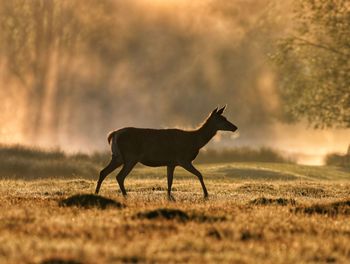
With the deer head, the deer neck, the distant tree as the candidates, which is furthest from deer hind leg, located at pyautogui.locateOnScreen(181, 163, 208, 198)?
the distant tree

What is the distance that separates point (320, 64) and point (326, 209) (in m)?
23.4

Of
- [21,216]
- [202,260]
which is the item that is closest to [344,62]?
[21,216]

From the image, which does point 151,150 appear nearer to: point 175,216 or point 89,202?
point 89,202

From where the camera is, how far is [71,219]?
49.1ft

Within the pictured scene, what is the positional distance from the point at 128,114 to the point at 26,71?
8.53m

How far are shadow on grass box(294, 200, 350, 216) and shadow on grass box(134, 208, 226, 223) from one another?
2761mm

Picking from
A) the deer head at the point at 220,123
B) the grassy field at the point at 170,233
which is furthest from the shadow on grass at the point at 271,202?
the deer head at the point at 220,123

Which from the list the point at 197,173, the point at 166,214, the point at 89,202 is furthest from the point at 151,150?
the point at 166,214

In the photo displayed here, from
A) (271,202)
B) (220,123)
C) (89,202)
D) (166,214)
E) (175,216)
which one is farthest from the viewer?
(220,123)

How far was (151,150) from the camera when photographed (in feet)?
79.7

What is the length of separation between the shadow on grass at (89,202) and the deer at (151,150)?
4.62m

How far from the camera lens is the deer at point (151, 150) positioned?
78.8 feet

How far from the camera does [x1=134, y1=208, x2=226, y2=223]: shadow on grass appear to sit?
1547cm

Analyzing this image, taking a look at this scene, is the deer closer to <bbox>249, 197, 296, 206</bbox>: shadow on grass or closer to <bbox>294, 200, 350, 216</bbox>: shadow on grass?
<bbox>249, 197, 296, 206</bbox>: shadow on grass
